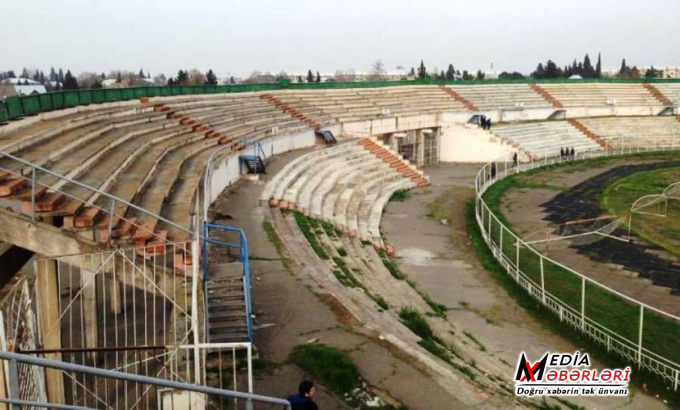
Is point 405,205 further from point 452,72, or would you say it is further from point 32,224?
point 452,72

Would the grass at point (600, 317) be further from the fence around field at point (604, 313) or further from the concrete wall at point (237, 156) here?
the concrete wall at point (237, 156)

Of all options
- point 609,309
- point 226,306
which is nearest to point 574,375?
point 609,309

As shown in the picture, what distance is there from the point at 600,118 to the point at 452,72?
91.0 m

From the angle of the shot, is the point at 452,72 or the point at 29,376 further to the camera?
the point at 452,72

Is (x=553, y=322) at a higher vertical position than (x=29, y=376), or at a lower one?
lower

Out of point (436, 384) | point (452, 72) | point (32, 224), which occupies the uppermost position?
point (452, 72)

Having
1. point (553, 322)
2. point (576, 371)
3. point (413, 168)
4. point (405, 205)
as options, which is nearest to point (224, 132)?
point (405, 205)

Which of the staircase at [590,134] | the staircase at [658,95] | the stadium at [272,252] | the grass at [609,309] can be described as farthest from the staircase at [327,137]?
the staircase at [658,95]

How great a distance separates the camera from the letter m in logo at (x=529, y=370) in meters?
11.1

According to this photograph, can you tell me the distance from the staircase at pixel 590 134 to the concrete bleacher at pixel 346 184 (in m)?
20.6

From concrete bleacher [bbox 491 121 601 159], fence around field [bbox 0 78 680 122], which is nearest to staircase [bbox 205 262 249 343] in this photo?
fence around field [bbox 0 78 680 122]

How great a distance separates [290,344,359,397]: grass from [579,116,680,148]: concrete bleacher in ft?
142

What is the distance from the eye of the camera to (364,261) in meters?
17.3

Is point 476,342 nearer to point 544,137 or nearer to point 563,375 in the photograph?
point 563,375
